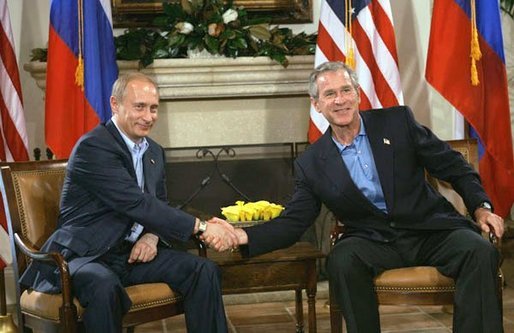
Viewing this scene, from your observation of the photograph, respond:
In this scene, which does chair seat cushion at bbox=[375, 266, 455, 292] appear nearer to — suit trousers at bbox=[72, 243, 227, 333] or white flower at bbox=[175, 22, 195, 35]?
suit trousers at bbox=[72, 243, 227, 333]

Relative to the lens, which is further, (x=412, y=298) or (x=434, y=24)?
(x=434, y=24)

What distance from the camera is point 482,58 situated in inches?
185

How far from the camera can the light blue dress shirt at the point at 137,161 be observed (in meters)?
3.40

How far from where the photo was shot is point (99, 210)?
3.31 m

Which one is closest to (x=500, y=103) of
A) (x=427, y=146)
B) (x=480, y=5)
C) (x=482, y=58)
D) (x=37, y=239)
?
(x=482, y=58)

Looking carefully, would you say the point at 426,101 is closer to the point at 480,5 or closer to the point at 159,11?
the point at 480,5

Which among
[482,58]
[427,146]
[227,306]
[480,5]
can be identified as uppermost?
[480,5]

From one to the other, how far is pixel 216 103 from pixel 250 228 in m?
1.97

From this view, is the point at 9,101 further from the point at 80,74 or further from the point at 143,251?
the point at 143,251

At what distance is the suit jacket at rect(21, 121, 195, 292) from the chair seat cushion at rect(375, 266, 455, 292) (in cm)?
80

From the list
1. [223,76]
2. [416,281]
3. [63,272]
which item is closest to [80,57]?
[223,76]

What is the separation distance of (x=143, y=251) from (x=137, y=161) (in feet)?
1.32

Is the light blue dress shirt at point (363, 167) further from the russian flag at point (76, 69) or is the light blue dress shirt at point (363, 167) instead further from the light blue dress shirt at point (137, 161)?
the russian flag at point (76, 69)

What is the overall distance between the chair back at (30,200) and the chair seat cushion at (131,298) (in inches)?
8.2
